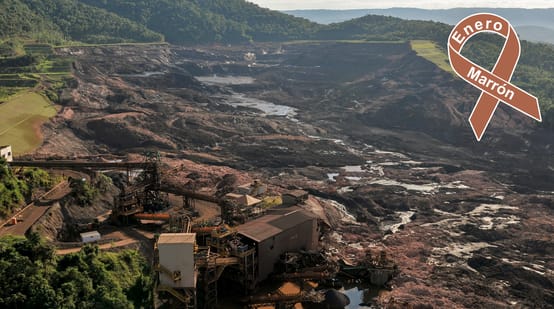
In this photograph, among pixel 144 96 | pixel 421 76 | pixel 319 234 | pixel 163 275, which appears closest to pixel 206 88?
pixel 144 96

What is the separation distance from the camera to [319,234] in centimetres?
5194

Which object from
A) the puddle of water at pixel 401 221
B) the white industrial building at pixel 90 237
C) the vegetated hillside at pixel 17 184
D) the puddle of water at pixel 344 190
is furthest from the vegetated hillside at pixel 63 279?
the puddle of water at pixel 344 190

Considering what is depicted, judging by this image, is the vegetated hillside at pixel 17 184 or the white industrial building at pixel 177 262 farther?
the vegetated hillside at pixel 17 184

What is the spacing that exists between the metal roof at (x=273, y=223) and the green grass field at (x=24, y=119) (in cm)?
4465

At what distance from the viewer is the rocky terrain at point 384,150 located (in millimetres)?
53375

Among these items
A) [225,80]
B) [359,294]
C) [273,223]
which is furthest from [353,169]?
[225,80]

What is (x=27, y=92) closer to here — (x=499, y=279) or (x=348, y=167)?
(x=348, y=167)

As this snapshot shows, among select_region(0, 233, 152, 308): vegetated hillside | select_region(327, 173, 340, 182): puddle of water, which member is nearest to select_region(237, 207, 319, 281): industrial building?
select_region(0, 233, 152, 308): vegetated hillside

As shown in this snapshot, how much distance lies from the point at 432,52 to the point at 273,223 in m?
137

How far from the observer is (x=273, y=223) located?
4412 centimetres

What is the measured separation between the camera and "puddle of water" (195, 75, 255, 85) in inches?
7040

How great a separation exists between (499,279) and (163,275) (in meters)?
33.8

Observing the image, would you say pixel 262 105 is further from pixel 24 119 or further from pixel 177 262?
pixel 177 262

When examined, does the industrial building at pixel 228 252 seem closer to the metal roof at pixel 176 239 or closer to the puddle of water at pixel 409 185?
the metal roof at pixel 176 239
